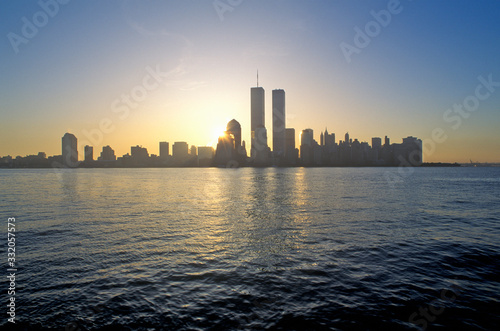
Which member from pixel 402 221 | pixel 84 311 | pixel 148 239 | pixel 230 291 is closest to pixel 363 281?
pixel 230 291

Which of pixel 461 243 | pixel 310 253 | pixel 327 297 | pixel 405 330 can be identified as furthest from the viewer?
pixel 461 243

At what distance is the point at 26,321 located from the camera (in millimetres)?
11977

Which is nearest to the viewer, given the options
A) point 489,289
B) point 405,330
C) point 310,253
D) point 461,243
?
point 405,330

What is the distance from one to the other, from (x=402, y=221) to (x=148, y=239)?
95.7 ft

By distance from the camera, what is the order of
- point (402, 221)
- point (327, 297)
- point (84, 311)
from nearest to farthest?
point (84, 311)
point (327, 297)
point (402, 221)

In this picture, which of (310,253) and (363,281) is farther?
(310,253)

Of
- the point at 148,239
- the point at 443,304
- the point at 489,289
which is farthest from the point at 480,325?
the point at 148,239

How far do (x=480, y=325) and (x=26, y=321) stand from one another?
18925 mm

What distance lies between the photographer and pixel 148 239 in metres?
25.8

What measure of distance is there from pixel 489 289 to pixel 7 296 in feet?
81.6

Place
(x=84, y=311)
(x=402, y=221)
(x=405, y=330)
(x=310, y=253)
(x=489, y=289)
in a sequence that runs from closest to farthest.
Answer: (x=405, y=330), (x=84, y=311), (x=489, y=289), (x=310, y=253), (x=402, y=221)

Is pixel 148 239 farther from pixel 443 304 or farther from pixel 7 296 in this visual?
pixel 443 304

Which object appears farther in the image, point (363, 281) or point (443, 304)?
point (363, 281)

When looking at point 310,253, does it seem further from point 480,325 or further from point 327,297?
point 480,325
